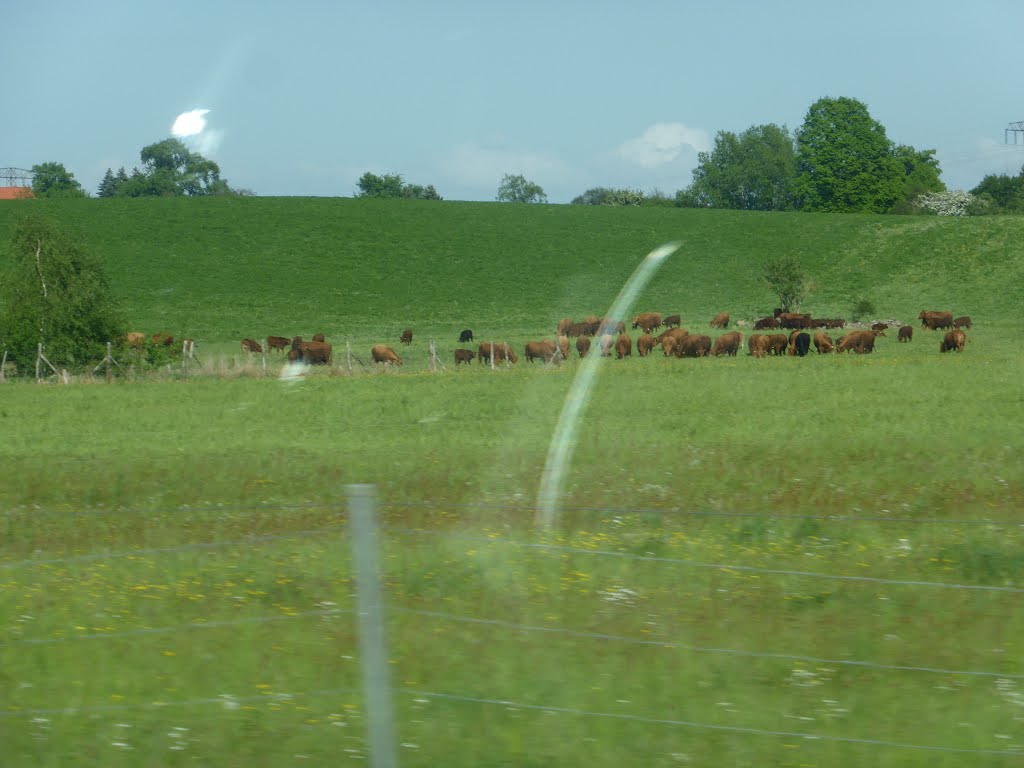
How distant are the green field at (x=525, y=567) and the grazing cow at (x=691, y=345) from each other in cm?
495

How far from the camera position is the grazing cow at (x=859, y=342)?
4634 centimetres

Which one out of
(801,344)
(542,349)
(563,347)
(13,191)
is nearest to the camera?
(542,349)

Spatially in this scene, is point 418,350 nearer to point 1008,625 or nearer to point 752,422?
point 752,422

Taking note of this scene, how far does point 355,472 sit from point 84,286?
2615cm

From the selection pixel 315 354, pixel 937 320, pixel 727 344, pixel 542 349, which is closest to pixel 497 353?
pixel 542 349

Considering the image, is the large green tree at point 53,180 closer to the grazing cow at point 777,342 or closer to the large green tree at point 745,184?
the large green tree at point 745,184

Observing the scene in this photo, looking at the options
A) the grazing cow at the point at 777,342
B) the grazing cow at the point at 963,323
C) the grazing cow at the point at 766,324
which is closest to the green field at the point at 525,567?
the grazing cow at the point at 777,342

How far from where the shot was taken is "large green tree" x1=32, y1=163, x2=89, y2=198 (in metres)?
142

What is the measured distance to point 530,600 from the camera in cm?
890

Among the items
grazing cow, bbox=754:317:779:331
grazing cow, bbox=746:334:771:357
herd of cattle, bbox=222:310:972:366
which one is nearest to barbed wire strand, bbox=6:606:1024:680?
herd of cattle, bbox=222:310:972:366

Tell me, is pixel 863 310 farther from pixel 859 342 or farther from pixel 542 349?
pixel 542 349

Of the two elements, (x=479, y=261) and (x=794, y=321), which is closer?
(x=794, y=321)

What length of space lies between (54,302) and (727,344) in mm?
25948

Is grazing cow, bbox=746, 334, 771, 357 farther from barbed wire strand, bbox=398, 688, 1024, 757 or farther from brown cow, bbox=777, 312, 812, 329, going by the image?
barbed wire strand, bbox=398, 688, 1024, 757
